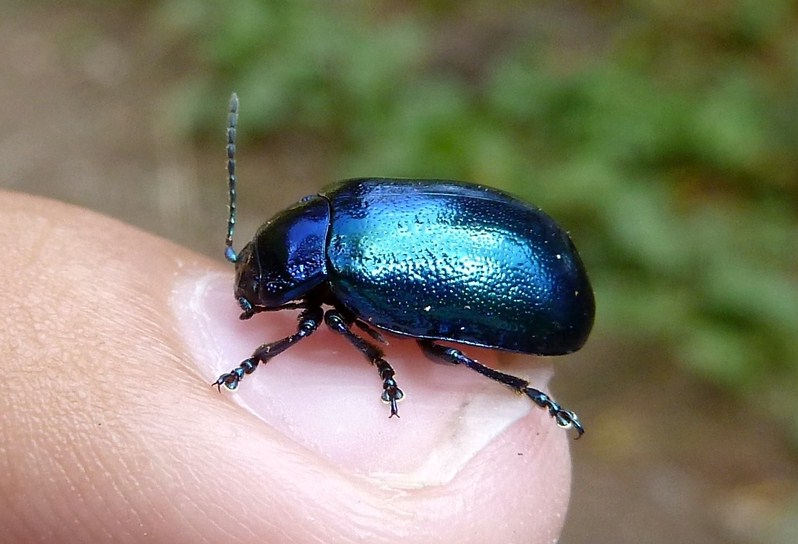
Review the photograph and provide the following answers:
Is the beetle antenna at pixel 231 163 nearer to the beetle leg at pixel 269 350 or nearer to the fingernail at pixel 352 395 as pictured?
the fingernail at pixel 352 395

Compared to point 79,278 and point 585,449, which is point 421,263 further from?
point 585,449

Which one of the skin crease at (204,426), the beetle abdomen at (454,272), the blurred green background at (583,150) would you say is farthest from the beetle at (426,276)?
the blurred green background at (583,150)

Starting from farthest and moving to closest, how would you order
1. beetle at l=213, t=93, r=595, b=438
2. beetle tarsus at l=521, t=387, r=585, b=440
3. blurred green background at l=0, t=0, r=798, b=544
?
blurred green background at l=0, t=0, r=798, b=544 < beetle tarsus at l=521, t=387, r=585, b=440 < beetle at l=213, t=93, r=595, b=438

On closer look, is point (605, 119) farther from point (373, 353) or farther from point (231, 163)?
point (373, 353)

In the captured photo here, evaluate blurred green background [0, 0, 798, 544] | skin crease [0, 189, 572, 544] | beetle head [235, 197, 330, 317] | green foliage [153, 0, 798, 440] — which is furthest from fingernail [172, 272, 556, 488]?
green foliage [153, 0, 798, 440]

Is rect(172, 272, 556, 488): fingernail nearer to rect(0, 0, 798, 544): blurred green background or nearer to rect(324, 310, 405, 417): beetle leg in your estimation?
rect(324, 310, 405, 417): beetle leg

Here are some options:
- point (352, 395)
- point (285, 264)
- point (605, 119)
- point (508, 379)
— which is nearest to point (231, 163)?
point (285, 264)

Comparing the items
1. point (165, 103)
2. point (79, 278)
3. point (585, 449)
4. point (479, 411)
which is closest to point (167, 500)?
point (79, 278)
